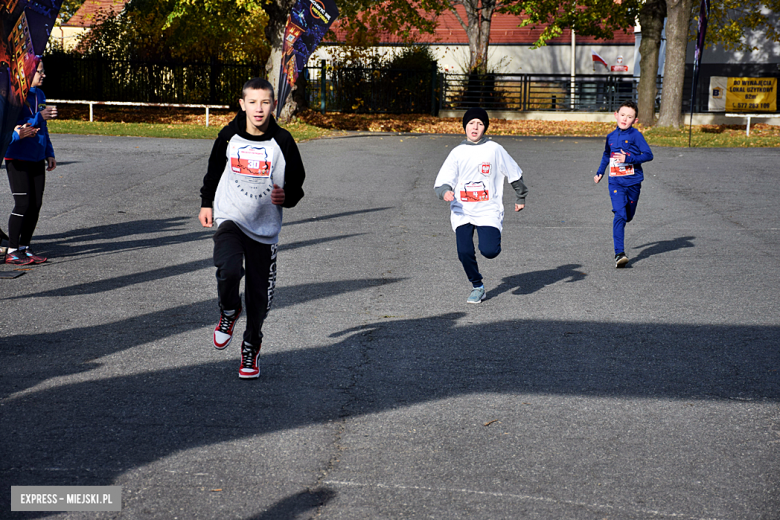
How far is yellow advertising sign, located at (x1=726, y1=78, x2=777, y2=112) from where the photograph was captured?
3073 centimetres

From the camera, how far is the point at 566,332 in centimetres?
616

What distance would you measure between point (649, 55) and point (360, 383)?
88.5 feet

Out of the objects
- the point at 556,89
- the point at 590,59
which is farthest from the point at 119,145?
the point at 590,59

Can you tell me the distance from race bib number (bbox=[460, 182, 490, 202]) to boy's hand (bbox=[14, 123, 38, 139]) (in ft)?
13.7

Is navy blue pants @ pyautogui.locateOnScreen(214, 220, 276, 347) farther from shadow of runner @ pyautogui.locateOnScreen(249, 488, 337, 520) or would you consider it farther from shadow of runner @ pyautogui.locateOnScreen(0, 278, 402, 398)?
shadow of runner @ pyautogui.locateOnScreen(249, 488, 337, 520)

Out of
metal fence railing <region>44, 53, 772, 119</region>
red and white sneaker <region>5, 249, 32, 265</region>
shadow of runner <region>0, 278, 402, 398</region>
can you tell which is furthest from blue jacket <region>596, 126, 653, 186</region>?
metal fence railing <region>44, 53, 772, 119</region>

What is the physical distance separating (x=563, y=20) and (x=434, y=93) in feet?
19.7

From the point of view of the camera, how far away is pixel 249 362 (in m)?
4.93

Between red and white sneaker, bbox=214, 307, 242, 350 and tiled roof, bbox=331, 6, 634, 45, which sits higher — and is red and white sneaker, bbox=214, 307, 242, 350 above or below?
below

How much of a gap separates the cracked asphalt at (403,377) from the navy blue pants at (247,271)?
0.43m

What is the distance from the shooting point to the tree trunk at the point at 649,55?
28.8 m

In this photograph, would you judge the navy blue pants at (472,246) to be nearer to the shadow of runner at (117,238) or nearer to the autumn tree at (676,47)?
the shadow of runner at (117,238)

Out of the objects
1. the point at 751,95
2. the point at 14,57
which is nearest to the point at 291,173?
the point at 14,57

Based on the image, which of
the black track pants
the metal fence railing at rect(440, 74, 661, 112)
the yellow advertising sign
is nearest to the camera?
the black track pants
